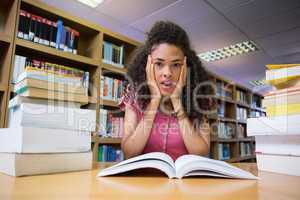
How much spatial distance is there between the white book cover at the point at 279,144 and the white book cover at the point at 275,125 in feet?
0.09

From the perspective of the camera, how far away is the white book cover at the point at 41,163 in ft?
1.61

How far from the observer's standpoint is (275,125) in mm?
658

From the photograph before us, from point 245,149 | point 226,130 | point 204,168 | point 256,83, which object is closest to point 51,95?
point 204,168

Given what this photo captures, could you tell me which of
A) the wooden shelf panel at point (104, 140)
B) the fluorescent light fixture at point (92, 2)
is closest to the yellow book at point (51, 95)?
the wooden shelf panel at point (104, 140)

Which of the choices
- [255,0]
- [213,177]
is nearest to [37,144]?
[213,177]

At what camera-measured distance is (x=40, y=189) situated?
386 millimetres

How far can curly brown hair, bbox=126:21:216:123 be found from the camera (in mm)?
1141

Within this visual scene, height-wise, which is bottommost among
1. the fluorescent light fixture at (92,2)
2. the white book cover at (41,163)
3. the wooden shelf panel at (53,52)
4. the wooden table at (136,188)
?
the wooden table at (136,188)

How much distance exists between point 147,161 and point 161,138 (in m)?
0.60

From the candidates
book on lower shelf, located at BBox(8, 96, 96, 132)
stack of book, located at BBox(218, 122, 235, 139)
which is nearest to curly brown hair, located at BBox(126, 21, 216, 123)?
book on lower shelf, located at BBox(8, 96, 96, 132)

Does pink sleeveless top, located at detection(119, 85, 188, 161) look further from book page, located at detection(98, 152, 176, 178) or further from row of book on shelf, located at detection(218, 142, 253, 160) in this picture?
row of book on shelf, located at detection(218, 142, 253, 160)

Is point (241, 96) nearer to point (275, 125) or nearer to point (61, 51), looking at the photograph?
point (61, 51)

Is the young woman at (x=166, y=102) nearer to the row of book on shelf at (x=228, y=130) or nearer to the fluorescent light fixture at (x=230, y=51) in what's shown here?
the row of book on shelf at (x=228, y=130)

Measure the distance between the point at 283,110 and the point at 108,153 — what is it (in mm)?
1429
